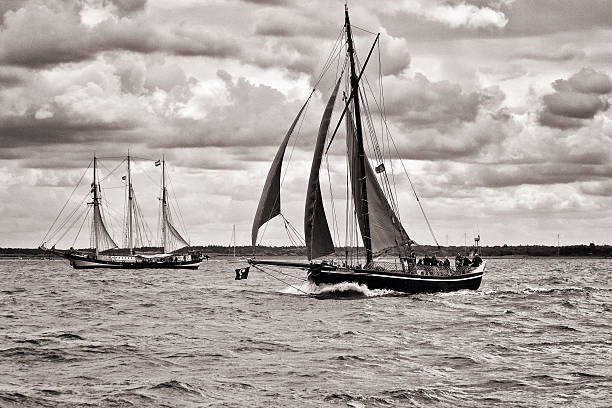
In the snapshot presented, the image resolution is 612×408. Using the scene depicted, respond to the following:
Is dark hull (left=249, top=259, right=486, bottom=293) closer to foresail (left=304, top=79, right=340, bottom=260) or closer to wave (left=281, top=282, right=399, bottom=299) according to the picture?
wave (left=281, top=282, right=399, bottom=299)

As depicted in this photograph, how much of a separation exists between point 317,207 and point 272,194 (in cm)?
293

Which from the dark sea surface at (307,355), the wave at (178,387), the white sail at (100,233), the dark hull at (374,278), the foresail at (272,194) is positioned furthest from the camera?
the white sail at (100,233)

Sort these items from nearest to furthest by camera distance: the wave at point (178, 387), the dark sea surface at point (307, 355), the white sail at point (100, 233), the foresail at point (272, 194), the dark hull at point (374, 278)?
1. the dark sea surface at point (307, 355)
2. the wave at point (178, 387)
3. the foresail at point (272, 194)
4. the dark hull at point (374, 278)
5. the white sail at point (100, 233)

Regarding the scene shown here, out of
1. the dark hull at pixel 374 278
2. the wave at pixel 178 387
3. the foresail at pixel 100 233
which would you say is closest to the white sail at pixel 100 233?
the foresail at pixel 100 233

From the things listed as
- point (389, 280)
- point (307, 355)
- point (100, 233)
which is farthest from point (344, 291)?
point (100, 233)

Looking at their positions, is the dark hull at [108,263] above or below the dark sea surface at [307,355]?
above

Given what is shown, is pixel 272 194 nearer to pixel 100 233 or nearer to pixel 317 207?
pixel 317 207

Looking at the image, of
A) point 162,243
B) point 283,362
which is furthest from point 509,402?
point 162,243

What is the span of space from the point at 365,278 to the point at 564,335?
22.5 m

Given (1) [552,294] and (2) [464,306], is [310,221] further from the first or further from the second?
(1) [552,294]

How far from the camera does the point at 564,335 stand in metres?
34.8

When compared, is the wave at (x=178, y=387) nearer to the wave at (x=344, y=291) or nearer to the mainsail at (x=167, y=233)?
the wave at (x=344, y=291)

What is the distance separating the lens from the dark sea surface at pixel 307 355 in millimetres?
21750

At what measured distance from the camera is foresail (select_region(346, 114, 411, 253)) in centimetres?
5747
